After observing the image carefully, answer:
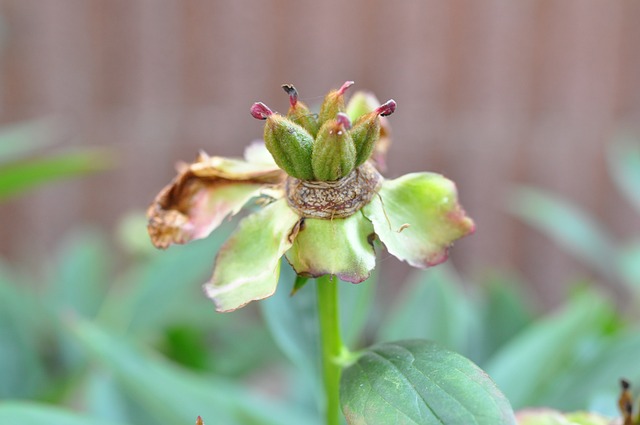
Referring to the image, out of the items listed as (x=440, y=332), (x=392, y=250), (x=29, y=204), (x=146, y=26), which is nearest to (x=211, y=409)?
(x=440, y=332)

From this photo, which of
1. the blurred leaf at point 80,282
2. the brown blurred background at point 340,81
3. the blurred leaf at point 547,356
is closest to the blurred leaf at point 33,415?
the blurred leaf at point 547,356

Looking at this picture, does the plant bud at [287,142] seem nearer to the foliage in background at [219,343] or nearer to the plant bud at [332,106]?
the plant bud at [332,106]

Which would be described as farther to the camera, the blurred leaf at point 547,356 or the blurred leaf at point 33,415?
the blurred leaf at point 547,356

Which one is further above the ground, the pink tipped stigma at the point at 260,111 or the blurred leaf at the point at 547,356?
the pink tipped stigma at the point at 260,111

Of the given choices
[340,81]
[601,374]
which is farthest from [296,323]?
[340,81]

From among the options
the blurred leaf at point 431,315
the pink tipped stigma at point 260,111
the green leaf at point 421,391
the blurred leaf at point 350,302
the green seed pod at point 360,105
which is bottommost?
the blurred leaf at point 431,315

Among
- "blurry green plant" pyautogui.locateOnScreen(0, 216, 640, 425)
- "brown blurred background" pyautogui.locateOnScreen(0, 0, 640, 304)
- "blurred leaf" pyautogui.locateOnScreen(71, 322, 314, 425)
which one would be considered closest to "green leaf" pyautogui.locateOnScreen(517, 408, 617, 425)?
"blurry green plant" pyautogui.locateOnScreen(0, 216, 640, 425)
